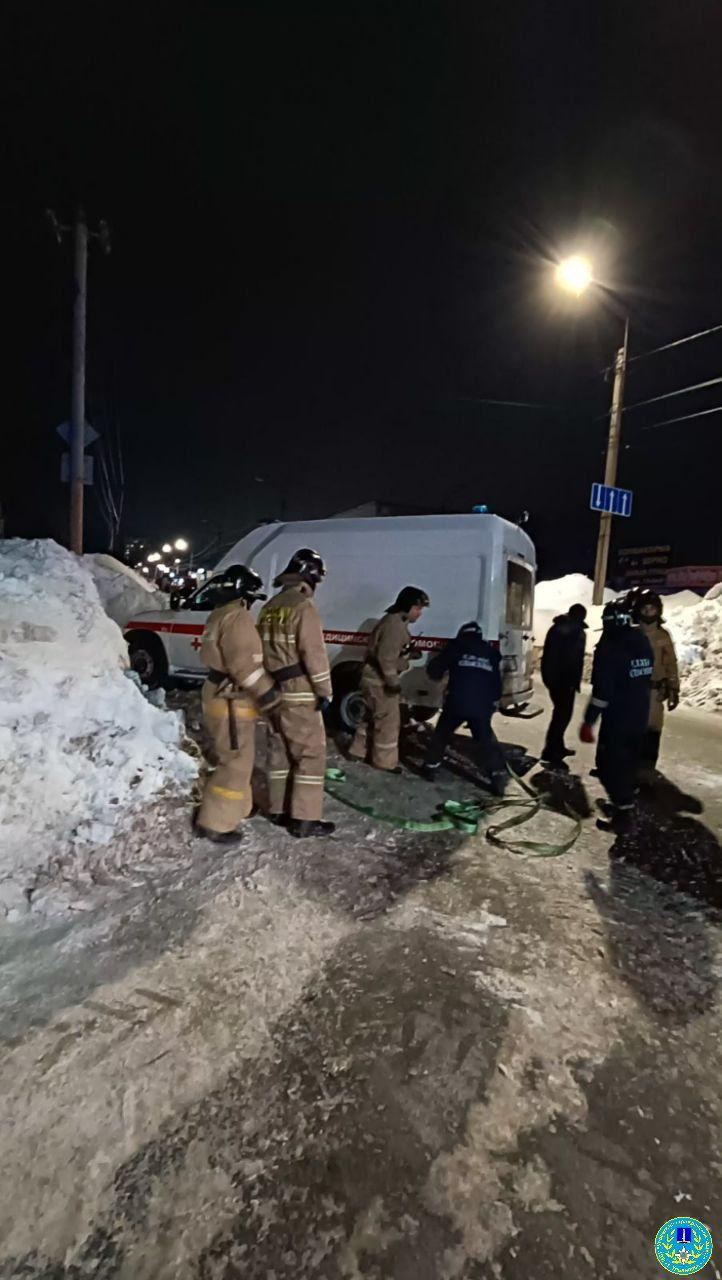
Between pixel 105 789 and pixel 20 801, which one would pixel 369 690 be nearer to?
pixel 105 789

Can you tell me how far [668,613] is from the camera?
1494 centimetres

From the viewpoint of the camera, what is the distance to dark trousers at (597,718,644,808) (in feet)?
16.9

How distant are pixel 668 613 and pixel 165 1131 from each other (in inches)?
608

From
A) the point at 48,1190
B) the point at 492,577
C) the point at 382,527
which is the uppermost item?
the point at 382,527

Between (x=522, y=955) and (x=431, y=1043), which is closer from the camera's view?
(x=431, y=1043)

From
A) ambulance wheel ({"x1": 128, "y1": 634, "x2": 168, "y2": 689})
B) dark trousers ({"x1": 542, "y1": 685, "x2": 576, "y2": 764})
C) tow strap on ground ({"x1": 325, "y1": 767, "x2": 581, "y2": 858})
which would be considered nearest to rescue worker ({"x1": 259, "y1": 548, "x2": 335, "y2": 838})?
tow strap on ground ({"x1": 325, "y1": 767, "x2": 581, "y2": 858})

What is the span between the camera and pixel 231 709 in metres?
4.07

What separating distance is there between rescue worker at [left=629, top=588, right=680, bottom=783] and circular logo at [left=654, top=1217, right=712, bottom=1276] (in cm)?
486

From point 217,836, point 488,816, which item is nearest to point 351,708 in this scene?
point 488,816

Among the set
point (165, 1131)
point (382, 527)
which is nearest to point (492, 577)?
point (382, 527)

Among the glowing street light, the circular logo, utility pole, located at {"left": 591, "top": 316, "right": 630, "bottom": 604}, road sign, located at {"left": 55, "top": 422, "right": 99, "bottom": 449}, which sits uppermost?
the glowing street light

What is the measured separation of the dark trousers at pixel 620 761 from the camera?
5137 millimetres

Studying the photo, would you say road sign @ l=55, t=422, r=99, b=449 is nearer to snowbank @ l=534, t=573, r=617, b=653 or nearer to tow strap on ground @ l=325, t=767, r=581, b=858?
tow strap on ground @ l=325, t=767, r=581, b=858

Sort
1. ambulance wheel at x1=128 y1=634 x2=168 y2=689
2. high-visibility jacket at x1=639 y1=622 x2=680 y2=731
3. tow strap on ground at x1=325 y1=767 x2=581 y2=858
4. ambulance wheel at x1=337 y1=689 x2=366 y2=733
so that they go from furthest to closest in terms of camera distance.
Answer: ambulance wheel at x1=128 y1=634 x2=168 y2=689 < ambulance wheel at x1=337 y1=689 x2=366 y2=733 < high-visibility jacket at x1=639 y1=622 x2=680 y2=731 < tow strap on ground at x1=325 y1=767 x2=581 y2=858
